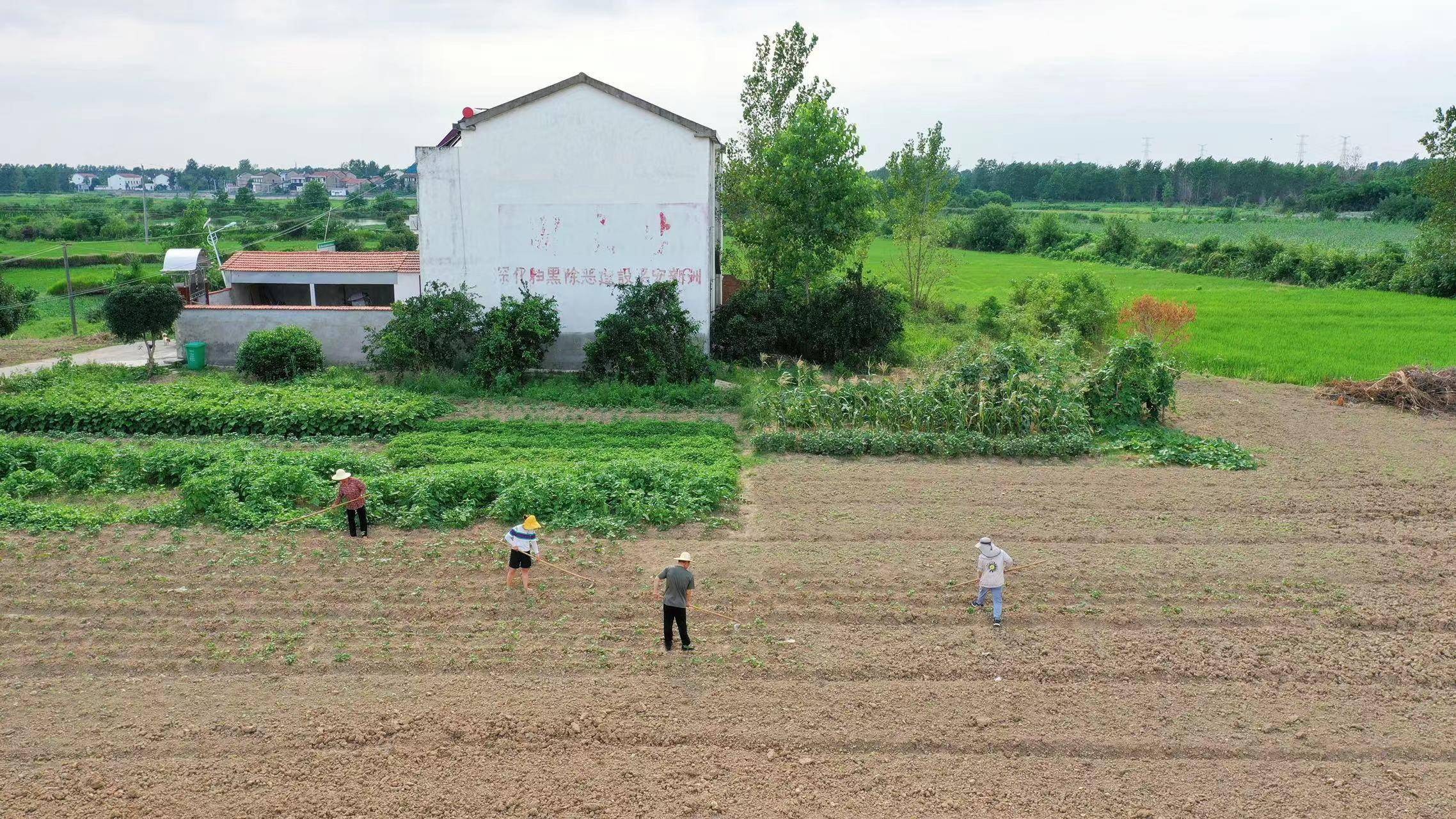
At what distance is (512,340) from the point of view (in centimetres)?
2223

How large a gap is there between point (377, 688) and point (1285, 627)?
10008 mm

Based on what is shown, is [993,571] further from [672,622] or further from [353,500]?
[353,500]

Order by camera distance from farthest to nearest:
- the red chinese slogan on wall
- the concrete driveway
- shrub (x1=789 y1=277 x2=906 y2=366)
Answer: shrub (x1=789 y1=277 x2=906 y2=366)
the concrete driveway
the red chinese slogan on wall

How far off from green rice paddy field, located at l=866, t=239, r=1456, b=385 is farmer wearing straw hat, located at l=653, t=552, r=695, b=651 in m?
17.0

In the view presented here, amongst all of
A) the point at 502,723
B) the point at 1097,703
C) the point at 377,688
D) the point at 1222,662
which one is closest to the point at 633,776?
the point at 502,723

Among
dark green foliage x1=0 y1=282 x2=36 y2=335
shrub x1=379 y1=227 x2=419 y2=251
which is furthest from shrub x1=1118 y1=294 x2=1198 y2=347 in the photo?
shrub x1=379 y1=227 x2=419 y2=251

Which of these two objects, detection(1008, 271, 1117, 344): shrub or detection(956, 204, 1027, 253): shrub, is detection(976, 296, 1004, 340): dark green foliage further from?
detection(956, 204, 1027, 253): shrub

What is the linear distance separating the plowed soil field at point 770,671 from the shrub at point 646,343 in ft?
27.7

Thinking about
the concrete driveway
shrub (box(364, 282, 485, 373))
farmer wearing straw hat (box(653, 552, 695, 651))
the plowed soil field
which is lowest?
the plowed soil field

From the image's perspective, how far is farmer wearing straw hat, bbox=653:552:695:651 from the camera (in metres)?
10.2

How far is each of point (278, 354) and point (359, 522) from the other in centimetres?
1064

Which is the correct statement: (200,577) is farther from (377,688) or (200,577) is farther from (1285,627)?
(1285,627)

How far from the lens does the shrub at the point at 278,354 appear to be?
881 inches

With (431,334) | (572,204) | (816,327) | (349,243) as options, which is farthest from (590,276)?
(349,243)
